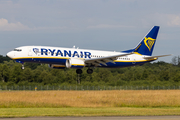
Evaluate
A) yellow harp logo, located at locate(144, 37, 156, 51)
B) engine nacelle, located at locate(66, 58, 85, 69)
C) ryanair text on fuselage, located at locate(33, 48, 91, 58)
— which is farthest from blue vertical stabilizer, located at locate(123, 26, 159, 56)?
engine nacelle, located at locate(66, 58, 85, 69)

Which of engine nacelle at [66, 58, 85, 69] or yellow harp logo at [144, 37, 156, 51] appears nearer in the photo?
engine nacelle at [66, 58, 85, 69]

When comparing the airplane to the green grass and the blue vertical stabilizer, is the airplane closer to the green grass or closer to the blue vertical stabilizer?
the blue vertical stabilizer

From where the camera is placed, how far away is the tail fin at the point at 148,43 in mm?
55991

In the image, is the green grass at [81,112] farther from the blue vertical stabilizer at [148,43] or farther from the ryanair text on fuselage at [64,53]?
the blue vertical stabilizer at [148,43]

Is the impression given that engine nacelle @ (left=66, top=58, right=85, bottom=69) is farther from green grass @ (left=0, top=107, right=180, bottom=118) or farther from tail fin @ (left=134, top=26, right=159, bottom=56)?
green grass @ (left=0, top=107, right=180, bottom=118)

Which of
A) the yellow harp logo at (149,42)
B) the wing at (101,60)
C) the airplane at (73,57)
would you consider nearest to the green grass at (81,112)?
the airplane at (73,57)

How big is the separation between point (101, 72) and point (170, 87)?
2940 cm

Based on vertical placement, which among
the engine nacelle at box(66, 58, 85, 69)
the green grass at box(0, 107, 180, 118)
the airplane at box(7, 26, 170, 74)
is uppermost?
the airplane at box(7, 26, 170, 74)

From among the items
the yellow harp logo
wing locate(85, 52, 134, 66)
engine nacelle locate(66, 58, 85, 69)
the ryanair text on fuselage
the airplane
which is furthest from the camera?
the yellow harp logo

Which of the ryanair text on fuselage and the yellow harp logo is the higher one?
the yellow harp logo

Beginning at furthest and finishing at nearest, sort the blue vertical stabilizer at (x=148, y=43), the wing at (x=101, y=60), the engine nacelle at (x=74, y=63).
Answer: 1. the blue vertical stabilizer at (x=148, y=43)
2. the wing at (x=101, y=60)
3. the engine nacelle at (x=74, y=63)

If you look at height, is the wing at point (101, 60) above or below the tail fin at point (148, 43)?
below

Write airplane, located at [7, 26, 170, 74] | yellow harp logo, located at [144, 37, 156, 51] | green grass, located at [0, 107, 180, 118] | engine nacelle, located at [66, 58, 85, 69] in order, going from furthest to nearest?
yellow harp logo, located at [144, 37, 156, 51], engine nacelle, located at [66, 58, 85, 69], airplane, located at [7, 26, 170, 74], green grass, located at [0, 107, 180, 118]

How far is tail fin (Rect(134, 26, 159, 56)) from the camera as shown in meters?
56.0
